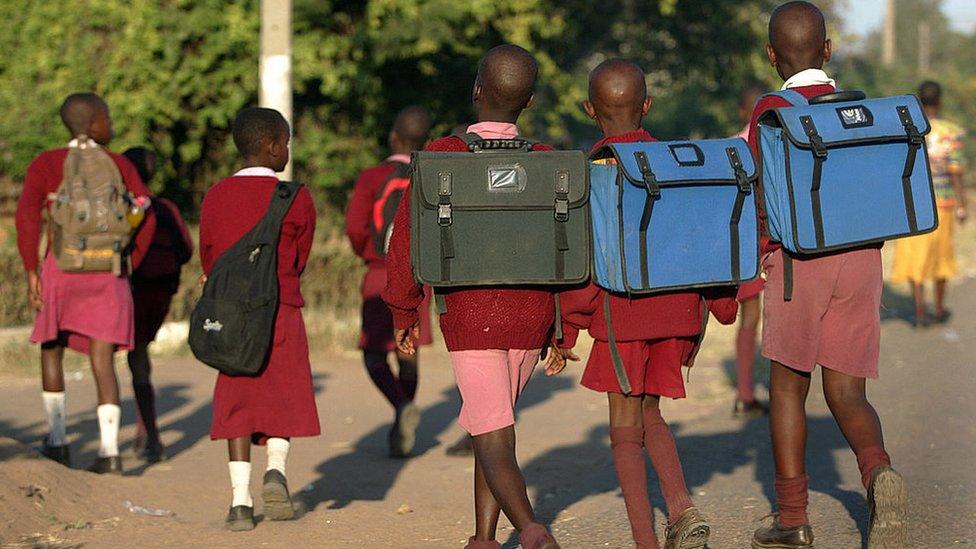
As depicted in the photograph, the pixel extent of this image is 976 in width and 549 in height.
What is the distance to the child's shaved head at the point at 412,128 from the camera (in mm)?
8312

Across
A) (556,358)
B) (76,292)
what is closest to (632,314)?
(556,358)

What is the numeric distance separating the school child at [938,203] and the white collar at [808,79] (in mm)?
7216

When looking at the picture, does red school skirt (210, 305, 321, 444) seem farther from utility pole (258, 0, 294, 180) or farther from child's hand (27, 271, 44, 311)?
utility pole (258, 0, 294, 180)

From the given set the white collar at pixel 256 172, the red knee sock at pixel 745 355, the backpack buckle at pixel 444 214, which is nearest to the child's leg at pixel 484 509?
the backpack buckle at pixel 444 214

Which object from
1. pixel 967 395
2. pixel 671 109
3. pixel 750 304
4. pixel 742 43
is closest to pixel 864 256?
pixel 750 304

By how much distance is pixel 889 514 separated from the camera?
4.98 meters

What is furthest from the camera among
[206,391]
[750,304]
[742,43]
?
[742,43]

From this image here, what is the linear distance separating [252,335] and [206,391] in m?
4.62

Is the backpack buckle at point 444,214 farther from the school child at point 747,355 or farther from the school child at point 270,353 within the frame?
the school child at point 747,355

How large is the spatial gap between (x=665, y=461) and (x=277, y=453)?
Answer: 6.36ft

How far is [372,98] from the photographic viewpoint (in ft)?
52.8

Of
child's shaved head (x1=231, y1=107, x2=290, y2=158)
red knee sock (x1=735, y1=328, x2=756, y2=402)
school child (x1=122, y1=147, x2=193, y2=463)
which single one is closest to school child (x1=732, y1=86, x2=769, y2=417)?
red knee sock (x1=735, y1=328, x2=756, y2=402)

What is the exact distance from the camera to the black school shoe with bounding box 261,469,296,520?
635cm

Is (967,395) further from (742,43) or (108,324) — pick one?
(742,43)
